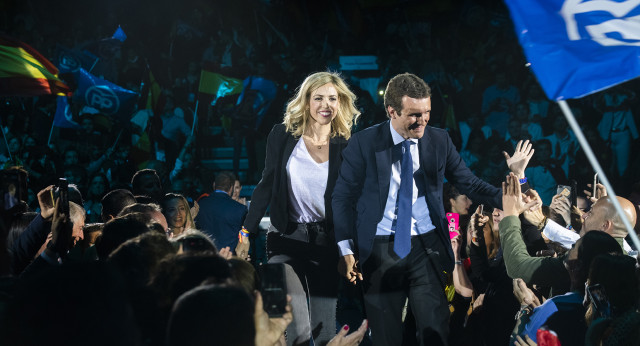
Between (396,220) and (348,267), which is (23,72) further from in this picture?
(396,220)

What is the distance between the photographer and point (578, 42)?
10.4 feet

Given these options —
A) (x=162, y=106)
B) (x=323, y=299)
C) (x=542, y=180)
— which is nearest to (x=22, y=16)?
(x=162, y=106)

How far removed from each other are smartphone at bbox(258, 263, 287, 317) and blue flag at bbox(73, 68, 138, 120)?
8716 mm

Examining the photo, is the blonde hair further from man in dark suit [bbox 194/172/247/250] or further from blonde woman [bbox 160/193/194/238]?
man in dark suit [bbox 194/172/247/250]

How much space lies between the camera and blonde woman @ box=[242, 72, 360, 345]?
4.69 metres

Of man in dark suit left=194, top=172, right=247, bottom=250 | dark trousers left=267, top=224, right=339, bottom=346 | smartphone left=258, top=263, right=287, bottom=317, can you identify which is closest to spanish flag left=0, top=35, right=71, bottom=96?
man in dark suit left=194, top=172, right=247, bottom=250

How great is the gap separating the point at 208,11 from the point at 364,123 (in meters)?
6.21

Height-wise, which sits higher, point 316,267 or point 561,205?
point 561,205

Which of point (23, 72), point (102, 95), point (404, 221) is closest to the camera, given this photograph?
point (404, 221)

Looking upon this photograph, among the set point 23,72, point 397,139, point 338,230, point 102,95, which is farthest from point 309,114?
point 102,95

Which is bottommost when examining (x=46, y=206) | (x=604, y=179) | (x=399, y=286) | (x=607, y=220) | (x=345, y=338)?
(x=345, y=338)

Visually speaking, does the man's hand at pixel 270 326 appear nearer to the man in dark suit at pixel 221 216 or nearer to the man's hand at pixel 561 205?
the man's hand at pixel 561 205

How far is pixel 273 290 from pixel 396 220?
181cm

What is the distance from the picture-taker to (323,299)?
15.4ft
